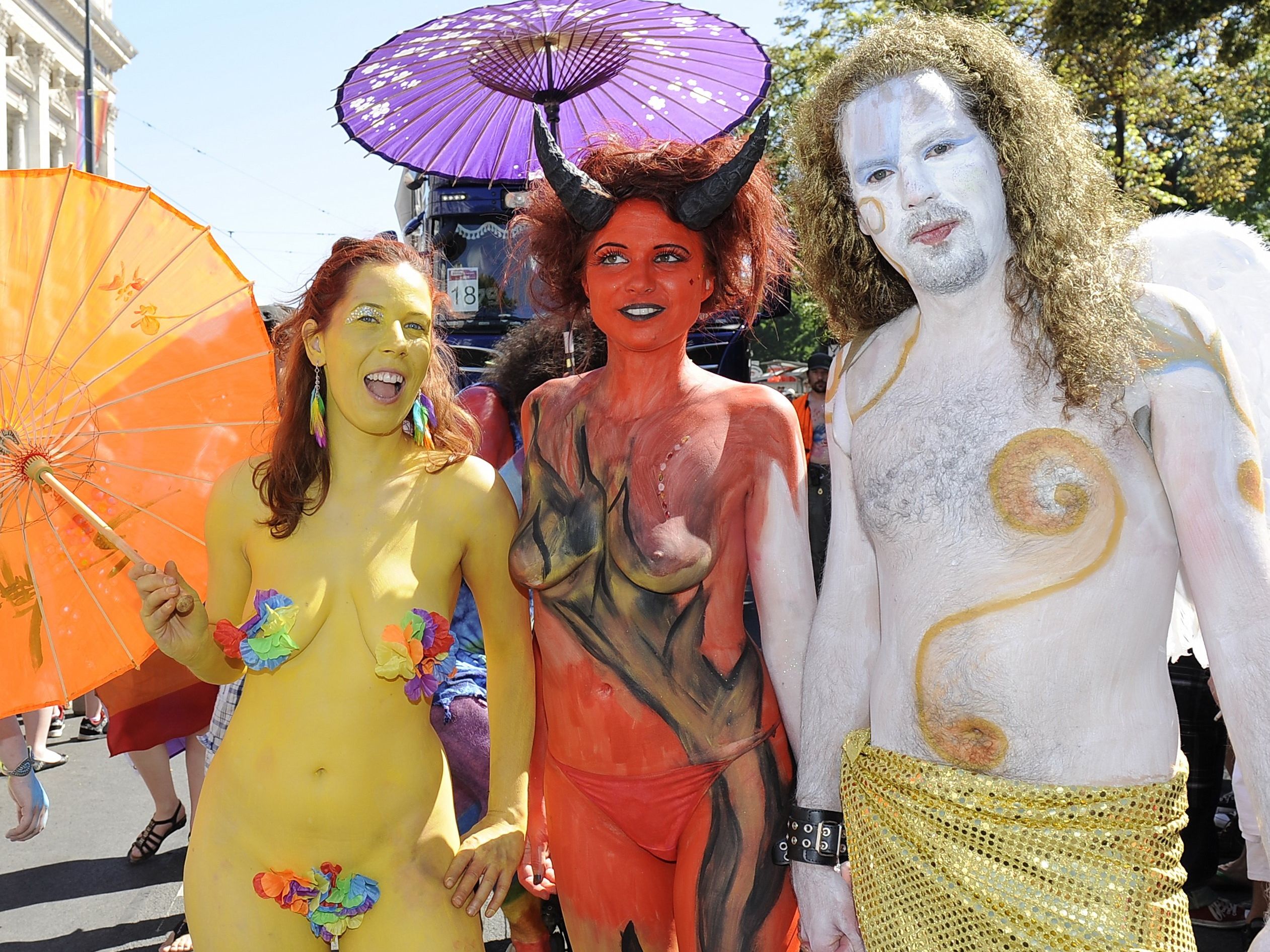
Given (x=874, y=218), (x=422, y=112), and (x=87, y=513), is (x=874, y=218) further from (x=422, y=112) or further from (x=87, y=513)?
(x=422, y=112)

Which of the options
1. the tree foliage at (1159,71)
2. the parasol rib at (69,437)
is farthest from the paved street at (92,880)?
the tree foliage at (1159,71)

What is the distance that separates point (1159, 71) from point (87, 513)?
14657mm

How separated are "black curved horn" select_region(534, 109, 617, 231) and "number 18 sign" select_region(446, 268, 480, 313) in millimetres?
6215

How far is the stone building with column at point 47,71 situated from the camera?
1325 inches

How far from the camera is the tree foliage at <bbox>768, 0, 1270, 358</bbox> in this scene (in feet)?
34.8

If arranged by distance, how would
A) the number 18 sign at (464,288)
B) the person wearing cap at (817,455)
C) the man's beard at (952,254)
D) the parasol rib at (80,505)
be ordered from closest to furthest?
the man's beard at (952,254) < the parasol rib at (80,505) < the person wearing cap at (817,455) < the number 18 sign at (464,288)

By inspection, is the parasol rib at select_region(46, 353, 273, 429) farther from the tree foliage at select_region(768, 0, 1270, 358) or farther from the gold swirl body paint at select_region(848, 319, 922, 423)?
the tree foliage at select_region(768, 0, 1270, 358)

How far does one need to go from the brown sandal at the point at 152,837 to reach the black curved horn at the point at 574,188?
3764 millimetres

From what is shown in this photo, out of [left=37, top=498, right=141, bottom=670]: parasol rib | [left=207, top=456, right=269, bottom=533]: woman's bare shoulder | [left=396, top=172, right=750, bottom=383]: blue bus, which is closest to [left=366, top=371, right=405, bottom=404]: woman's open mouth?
[left=207, top=456, right=269, bottom=533]: woman's bare shoulder

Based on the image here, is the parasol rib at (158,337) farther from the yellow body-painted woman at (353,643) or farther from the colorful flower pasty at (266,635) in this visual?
the colorful flower pasty at (266,635)

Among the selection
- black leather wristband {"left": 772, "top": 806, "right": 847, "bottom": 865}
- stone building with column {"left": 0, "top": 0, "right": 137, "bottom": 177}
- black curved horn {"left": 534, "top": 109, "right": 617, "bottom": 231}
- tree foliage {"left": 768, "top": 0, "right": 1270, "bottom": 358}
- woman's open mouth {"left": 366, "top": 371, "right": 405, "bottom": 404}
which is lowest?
black leather wristband {"left": 772, "top": 806, "right": 847, "bottom": 865}

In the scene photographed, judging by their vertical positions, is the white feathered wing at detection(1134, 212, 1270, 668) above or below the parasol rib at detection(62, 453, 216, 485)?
above

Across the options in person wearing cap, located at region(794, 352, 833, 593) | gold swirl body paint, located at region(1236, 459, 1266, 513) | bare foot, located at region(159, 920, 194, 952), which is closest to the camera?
gold swirl body paint, located at region(1236, 459, 1266, 513)

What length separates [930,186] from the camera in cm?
206
